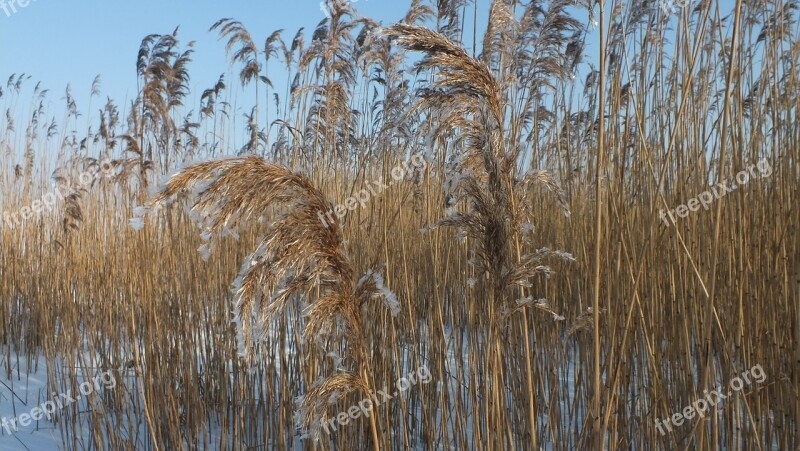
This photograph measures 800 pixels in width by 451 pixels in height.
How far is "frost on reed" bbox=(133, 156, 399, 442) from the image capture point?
124 cm

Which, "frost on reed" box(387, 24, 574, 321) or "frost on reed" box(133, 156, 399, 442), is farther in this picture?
"frost on reed" box(387, 24, 574, 321)

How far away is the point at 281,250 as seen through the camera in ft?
4.27

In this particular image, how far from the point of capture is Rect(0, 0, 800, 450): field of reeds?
4.43ft

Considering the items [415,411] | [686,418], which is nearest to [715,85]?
[686,418]

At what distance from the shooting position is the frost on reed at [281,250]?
1.24 meters

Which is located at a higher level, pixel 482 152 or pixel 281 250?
pixel 482 152

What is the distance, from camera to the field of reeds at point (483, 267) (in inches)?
53.2

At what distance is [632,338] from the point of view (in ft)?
6.77

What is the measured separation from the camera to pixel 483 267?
155 centimetres

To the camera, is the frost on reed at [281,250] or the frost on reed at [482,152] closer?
the frost on reed at [281,250]

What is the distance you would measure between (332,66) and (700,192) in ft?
5.70

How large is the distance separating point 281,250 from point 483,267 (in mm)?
529

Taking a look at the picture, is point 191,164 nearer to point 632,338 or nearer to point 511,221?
point 511,221

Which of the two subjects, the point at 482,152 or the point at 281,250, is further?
the point at 482,152
